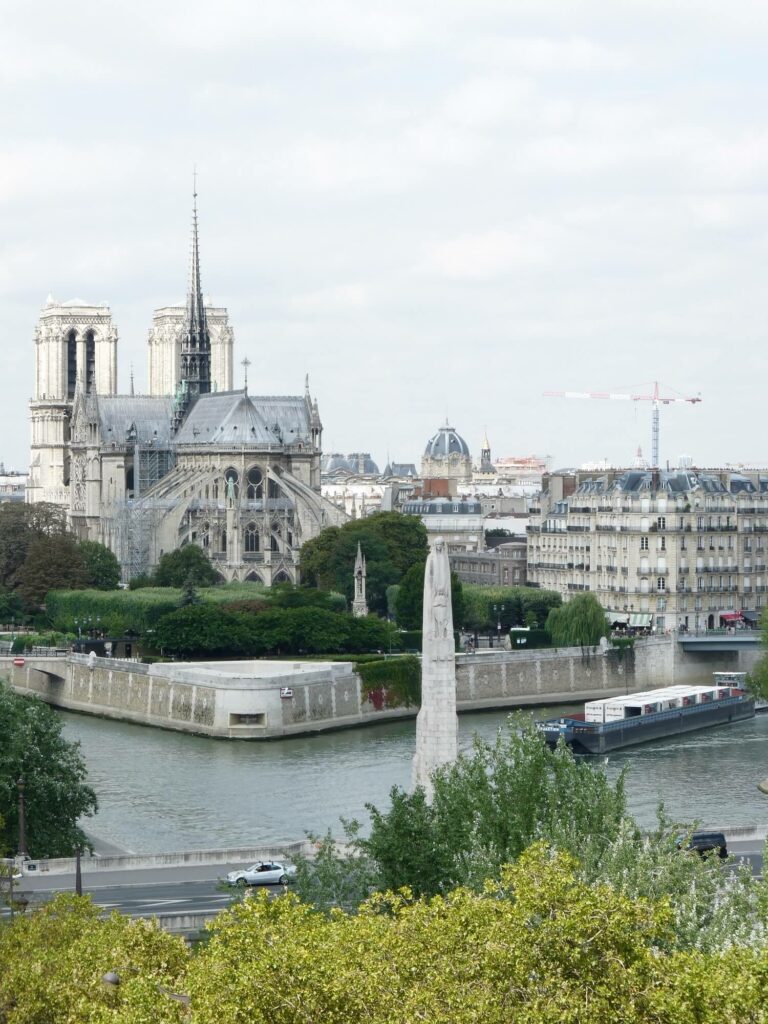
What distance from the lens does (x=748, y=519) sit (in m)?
83.1

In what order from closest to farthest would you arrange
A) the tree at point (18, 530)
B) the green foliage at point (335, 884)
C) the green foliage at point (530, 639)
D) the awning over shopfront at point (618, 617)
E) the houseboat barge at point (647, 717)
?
the green foliage at point (335, 884), the houseboat barge at point (647, 717), the green foliage at point (530, 639), the awning over shopfront at point (618, 617), the tree at point (18, 530)

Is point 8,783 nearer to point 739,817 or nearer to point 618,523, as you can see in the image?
point 739,817

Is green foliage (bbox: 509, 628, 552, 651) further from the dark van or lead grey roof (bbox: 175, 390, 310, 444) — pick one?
the dark van

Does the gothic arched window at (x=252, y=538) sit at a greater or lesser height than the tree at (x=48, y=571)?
greater

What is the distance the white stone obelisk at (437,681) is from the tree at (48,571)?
54.7 m

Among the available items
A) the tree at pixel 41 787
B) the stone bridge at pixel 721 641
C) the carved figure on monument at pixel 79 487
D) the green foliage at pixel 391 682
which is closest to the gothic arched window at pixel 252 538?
the carved figure on monument at pixel 79 487

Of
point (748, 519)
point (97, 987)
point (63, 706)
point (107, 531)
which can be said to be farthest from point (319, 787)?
point (107, 531)

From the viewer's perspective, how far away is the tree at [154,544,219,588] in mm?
90812

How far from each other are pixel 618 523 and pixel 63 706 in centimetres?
2263

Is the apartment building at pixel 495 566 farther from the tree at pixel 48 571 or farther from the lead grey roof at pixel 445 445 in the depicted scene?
the lead grey roof at pixel 445 445

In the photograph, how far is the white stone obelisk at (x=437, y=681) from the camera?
1337 inches

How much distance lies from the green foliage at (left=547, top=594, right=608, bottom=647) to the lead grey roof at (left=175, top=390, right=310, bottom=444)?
30.5 metres

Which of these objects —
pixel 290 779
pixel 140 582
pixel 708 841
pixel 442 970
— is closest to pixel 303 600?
pixel 140 582

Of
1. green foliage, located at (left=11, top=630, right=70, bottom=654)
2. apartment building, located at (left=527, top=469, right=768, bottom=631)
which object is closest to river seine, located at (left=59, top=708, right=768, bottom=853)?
green foliage, located at (left=11, top=630, right=70, bottom=654)
